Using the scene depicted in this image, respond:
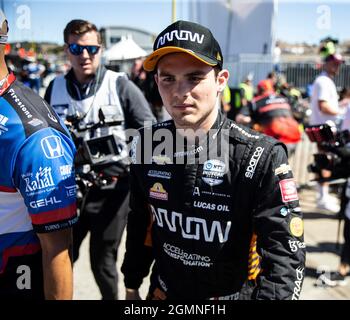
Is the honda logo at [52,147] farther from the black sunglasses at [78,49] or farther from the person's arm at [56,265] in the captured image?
the black sunglasses at [78,49]

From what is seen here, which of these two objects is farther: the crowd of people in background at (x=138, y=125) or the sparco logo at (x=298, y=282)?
the crowd of people in background at (x=138, y=125)

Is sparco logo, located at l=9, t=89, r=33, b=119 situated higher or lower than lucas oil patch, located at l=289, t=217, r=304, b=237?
higher

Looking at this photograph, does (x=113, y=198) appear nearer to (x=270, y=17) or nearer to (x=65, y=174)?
(x=65, y=174)

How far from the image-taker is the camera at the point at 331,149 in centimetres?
289

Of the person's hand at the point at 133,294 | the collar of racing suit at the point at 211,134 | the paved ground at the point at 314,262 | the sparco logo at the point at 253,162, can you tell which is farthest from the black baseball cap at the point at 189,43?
the paved ground at the point at 314,262

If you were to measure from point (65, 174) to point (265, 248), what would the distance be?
756 millimetres

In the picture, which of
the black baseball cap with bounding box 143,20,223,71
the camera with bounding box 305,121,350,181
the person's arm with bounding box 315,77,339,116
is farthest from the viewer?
the person's arm with bounding box 315,77,339,116

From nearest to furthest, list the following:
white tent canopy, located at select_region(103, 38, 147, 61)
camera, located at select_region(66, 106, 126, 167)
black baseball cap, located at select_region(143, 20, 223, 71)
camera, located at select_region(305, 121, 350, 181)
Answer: black baseball cap, located at select_region(143, 20, 223, 71), camera, located at select_region(66, 106, 126, 167), camera, located at select_region(305, 121, 350, 181), white tent canopy, located at select_region(103, 38, 147, 61)

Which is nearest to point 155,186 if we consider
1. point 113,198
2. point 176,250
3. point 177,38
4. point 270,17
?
point 176,250

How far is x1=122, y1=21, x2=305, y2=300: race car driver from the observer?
1346 mm

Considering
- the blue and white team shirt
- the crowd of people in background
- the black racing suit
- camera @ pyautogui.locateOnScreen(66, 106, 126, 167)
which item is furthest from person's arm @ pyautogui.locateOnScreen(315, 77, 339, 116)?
the blue and white team shirt

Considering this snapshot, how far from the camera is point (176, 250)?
1.55m

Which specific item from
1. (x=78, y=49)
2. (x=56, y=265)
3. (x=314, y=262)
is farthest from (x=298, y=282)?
(x=314, y=262)

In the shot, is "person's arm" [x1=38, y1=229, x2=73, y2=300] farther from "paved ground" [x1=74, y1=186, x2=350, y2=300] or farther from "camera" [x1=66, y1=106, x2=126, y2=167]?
"paved ground" [x1=74, y1=186, x2=350, y2=300]
